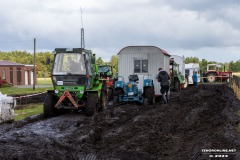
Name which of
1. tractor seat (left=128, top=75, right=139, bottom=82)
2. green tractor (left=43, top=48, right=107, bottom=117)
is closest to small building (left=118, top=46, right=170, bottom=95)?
tractor seat (left=128, top=75, right=139, bottom=82)

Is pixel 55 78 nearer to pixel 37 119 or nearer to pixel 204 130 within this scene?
pixel 37 119

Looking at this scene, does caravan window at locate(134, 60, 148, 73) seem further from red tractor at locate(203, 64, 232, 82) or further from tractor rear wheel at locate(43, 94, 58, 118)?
red tractor at locate(203, 64, 232, 82)

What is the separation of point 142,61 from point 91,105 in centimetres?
703

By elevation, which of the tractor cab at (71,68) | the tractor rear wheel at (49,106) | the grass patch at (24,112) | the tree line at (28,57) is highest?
the tree line at (28,57)

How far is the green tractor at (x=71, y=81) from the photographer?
15.1 meters

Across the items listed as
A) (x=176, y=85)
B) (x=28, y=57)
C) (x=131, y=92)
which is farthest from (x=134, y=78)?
(x=28, y=57)

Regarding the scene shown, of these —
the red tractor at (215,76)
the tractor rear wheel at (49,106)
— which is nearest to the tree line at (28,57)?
the red tractor at (215,76)

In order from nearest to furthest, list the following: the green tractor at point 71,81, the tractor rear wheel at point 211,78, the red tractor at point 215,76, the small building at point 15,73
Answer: the green tractor at point 71,81, the red tractor at point 215,76, the tractor rear wheel at point 211,78, the small building at point 15,73

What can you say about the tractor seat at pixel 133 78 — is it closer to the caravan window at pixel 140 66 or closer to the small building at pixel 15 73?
the caravan window at pixel 140 66

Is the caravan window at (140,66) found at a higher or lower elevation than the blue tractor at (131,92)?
higher

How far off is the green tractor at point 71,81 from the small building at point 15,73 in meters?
38.1

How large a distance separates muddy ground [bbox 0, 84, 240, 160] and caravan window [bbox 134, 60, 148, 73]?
22.3ft

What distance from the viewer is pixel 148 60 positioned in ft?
69.6

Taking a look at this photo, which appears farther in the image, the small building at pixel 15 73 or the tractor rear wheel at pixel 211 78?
the small building at pixel 15 73
